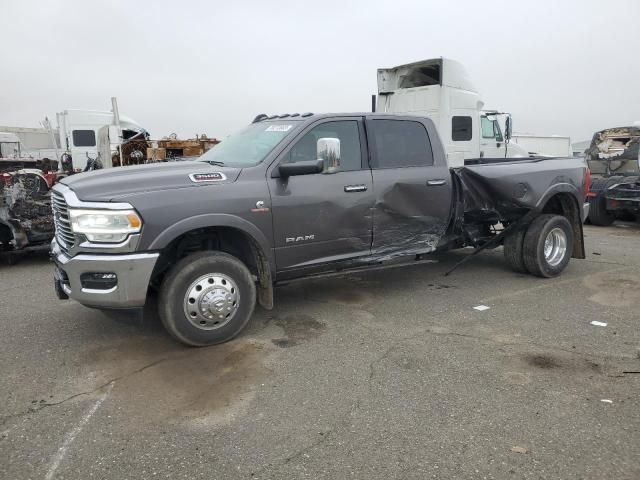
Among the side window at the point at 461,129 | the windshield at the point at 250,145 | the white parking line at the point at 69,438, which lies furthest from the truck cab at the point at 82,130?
the white parking line at the point at 69,438

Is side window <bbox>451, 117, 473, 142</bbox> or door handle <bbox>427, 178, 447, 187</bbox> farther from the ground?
side window <bbox>451, 117, 473, 142</bbox>

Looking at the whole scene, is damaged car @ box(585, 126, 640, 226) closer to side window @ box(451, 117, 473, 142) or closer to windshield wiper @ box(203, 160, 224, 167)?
side window @ box(451, 117, 473, 142)

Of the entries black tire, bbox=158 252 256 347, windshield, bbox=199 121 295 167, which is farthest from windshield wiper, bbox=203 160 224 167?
black tire, bbox=158 252 256 347

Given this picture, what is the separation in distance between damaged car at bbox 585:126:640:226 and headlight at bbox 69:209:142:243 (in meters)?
8.77

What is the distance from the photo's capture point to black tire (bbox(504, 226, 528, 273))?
655 cm

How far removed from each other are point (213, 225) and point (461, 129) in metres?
9.80

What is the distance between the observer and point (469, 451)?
111 inches

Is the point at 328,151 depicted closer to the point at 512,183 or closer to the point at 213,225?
the point at 213,225

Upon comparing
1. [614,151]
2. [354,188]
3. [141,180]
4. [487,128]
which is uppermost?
[487,128]

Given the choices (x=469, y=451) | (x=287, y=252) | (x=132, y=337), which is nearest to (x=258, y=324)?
(x=287, y=252)

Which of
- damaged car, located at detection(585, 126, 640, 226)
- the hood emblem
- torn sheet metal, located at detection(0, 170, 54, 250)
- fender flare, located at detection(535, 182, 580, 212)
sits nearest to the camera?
the hood emblem

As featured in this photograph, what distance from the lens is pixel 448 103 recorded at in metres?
12.3

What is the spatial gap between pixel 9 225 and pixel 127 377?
4.83 metres


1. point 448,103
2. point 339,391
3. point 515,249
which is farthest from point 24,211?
point 448,103
